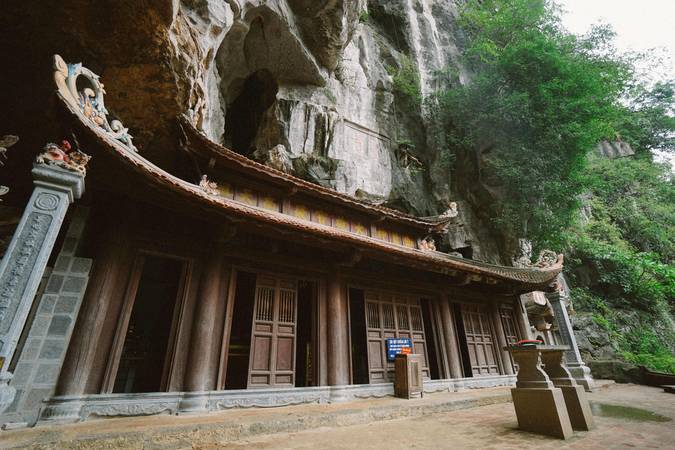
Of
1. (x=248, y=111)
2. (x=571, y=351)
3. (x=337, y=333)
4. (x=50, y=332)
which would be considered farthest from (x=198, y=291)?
(x=248, y=111)

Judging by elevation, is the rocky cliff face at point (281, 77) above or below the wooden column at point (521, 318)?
above

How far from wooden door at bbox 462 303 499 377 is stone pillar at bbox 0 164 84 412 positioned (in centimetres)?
1010

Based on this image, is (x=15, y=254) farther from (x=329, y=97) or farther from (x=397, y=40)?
(x=397, y=40)

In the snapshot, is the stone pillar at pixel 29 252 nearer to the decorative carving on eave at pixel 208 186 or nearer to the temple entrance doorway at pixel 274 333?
the decorative carving on eave at pixel 208 186

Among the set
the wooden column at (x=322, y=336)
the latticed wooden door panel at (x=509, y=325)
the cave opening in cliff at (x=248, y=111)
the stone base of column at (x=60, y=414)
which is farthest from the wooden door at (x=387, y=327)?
the cave opening in cliff at (x=248, y=111)

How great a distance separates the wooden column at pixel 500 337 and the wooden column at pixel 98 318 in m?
10.7

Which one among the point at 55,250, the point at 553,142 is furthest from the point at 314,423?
the point at 553,142

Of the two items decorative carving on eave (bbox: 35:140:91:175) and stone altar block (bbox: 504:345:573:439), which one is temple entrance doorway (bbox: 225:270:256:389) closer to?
decorative carving on eave (bbox: 35:140:91:175)

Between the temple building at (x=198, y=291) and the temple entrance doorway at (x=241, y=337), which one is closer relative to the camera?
the temple building at (x=198, y=291)

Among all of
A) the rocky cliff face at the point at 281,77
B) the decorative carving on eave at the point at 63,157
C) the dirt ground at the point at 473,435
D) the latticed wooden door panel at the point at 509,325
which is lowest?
the dirt ground at the point at 473,435

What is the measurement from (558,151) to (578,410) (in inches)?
530

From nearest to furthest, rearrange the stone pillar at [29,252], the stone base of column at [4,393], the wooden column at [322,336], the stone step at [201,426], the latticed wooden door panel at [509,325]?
the stone base of column at [4,393] → the stone pillar at [29,252] → the stone step at [201,426] → the wooden column at [322,336] → the latticed wooden door panel at [509,325]

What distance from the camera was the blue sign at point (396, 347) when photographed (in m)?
7.71

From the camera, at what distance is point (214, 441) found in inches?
161
